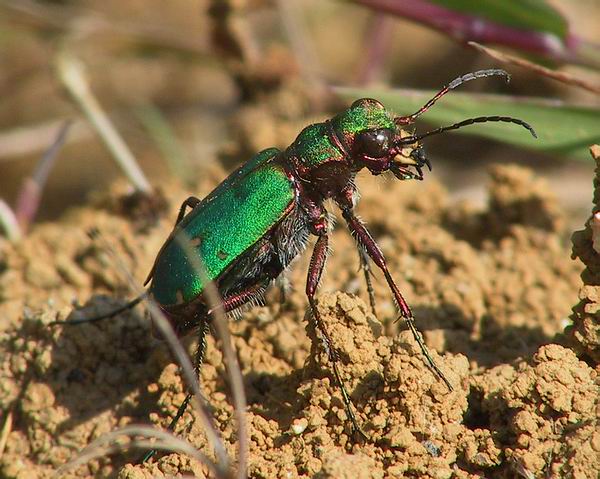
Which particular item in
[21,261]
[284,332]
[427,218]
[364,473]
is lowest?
[364,473]

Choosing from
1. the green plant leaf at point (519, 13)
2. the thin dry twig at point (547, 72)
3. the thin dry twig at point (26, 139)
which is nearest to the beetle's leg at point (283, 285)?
the thin dry twig at point (547, 72)

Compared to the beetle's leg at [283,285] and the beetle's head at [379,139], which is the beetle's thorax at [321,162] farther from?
the beetle's leg at [283,285]

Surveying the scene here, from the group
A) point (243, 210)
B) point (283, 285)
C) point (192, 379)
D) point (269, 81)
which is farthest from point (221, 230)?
point (269, 81)

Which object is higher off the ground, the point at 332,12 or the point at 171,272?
the point at 332,12

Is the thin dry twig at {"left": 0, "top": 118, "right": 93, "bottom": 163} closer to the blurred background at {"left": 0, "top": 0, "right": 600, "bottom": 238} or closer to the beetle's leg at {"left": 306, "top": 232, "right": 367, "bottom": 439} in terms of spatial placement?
the blurred background at {"left": 0, "top": 0, "right": 600, "bottom": 238}

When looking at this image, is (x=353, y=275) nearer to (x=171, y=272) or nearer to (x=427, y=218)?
(x=427, y=218)

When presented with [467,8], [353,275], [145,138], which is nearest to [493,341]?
[353,275]

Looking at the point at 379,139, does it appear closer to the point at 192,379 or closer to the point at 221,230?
the point at 221,230
